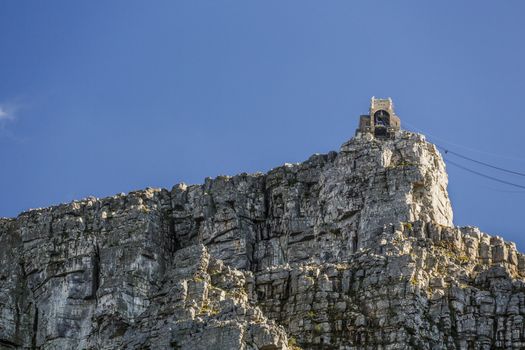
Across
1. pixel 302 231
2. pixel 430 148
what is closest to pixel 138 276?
pixel 302 231

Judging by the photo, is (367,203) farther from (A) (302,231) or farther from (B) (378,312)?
(B) (378,312)

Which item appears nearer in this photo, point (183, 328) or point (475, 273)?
point (183, 328)

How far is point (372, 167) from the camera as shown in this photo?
19638cm

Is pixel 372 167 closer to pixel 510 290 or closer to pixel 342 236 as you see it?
pixel 342 236

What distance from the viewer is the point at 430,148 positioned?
654 ft

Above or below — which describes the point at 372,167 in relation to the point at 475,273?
above

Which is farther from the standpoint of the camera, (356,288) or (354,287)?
(354,287)

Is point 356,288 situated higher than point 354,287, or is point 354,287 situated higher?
point 354,287

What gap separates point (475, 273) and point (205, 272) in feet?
68.3

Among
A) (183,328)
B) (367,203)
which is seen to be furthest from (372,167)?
(183,328)

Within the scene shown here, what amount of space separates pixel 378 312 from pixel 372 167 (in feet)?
85.0

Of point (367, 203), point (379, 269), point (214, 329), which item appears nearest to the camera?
point (214, 329)

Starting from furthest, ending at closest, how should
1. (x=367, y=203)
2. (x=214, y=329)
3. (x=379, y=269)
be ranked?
(x=367, y=203) < (x=379, y=269) < (x=214, y=329)

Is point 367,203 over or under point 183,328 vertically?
over
